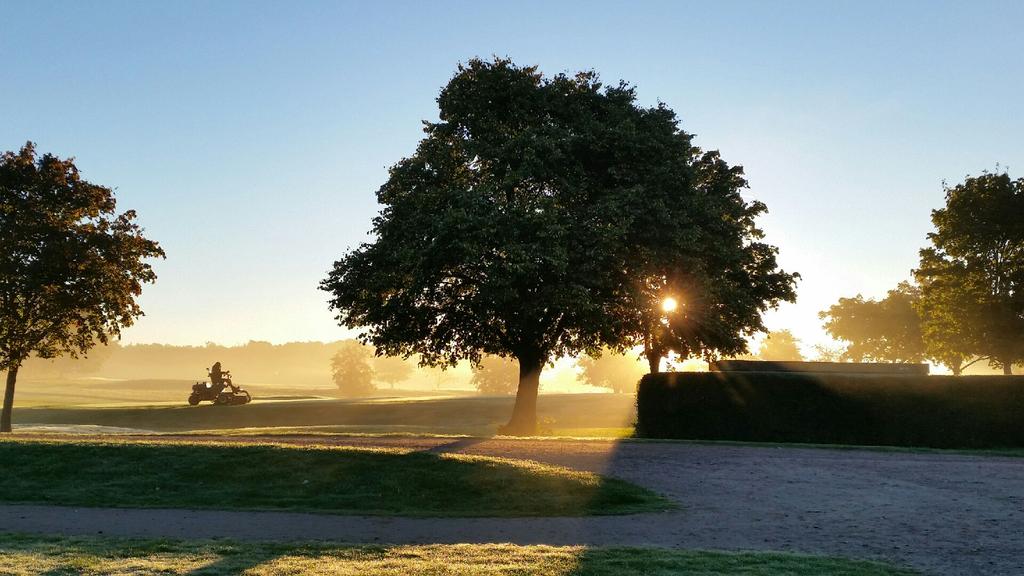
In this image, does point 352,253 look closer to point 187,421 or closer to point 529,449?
point 529,449

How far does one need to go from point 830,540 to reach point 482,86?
2453cm

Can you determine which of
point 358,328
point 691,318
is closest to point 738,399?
point 691,318

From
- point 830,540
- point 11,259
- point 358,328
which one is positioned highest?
point 11,259

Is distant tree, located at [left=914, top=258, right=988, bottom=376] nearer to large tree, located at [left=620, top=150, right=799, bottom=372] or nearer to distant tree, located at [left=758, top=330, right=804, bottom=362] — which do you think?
large tree, located at [left=620, top=150, right=799, bottom=372]

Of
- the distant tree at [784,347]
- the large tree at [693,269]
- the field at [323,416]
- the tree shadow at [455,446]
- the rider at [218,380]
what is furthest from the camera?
the distant tree at [784,347]

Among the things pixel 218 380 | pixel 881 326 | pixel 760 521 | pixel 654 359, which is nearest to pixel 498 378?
pixel 881 326

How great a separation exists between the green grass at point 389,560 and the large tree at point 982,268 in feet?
142

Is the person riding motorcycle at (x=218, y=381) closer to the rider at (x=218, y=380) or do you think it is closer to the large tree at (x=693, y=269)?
the rider at (x=218, y=380)

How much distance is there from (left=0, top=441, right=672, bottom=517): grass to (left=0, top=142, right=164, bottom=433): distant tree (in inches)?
528

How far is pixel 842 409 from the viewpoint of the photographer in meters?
29.4

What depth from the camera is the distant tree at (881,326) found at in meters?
78.4

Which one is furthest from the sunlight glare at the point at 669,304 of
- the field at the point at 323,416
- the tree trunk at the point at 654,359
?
the field at the point at 323,416

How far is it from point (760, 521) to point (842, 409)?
17.3 metres

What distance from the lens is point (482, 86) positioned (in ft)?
107
